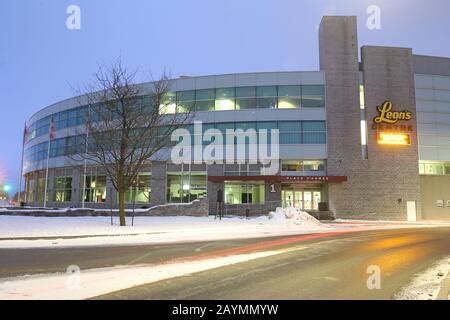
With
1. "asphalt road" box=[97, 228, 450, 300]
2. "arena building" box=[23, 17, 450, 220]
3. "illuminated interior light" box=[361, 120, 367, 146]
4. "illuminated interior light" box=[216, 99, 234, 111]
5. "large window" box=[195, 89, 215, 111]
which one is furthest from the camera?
"large window" box=[195, 89, 215, 111]

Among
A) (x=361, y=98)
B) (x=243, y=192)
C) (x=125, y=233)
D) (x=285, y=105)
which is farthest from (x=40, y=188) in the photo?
(x=361, y=98)

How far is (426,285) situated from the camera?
26.2 feet

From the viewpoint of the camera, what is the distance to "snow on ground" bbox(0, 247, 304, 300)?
688 cm

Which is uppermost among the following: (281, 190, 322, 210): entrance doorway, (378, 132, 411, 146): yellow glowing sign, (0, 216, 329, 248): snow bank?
(378, 132, 411, 146): yellow glowing sign

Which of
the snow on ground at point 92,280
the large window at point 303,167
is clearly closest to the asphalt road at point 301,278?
the snow on ground at point 92,280

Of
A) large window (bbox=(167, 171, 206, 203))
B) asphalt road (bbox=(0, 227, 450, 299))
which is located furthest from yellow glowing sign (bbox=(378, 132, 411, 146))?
asphalt road (bbox=(0, 227, 450, 299))

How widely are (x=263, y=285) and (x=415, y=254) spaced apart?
7.81 meters

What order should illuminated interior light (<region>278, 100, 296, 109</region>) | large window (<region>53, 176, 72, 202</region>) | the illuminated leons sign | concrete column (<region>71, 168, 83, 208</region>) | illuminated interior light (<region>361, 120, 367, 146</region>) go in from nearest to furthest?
illuminated interior light (<region>361, 120, 367, 146</region>) < the illuminated leons sign < illuminated interior light (<region>278, 100, 296, 109</region>) < concrete column (<region>71, 168, 83, 208</region>) < large window (<region>53, 176, 72, 202</region>)

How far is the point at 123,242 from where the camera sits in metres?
16.1

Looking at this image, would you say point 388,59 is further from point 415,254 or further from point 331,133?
point 415,254

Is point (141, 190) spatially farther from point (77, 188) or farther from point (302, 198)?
point (302, 198)

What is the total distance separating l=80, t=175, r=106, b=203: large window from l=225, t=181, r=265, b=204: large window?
14758mm

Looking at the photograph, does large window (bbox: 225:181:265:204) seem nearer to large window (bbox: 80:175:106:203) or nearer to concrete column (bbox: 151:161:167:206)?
concrete column (bbox: 151:161:167:206)
